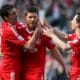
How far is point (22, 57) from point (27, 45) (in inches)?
11.7

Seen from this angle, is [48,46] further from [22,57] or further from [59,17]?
[59,17]

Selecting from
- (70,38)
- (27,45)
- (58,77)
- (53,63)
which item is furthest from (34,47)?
(53,63)

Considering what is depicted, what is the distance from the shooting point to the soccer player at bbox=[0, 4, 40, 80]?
6965 mm

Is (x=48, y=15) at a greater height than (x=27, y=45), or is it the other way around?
(x=48, y=15)

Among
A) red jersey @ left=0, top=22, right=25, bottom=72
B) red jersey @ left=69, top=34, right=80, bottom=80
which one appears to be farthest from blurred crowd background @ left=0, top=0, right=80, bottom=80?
red jersey @ left=0, top=22, right=25, bottom=72

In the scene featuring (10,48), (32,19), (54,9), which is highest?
(54,9)

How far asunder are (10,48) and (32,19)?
0.51 metres

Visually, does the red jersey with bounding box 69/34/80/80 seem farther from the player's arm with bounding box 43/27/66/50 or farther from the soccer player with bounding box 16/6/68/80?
the soccer player with bounding box 16/6/68/80

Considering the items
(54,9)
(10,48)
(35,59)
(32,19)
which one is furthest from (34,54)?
(54,9)

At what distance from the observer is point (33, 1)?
15.3m

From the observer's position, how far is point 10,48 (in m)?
7.06

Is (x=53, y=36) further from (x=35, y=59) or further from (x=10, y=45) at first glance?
(x=10, y=45)

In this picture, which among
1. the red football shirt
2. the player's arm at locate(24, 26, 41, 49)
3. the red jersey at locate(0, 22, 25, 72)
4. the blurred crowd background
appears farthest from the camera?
the blurred crowd background

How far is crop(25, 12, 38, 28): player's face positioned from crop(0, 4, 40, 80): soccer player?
176 millimetres
